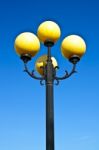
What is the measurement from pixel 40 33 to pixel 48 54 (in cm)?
48

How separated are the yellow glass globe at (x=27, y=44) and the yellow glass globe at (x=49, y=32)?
0.48 feet

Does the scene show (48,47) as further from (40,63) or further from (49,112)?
(49,112)

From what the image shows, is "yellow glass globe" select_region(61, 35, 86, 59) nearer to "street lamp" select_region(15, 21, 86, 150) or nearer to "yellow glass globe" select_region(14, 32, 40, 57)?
"street lamp" select_region(15, 21, 86, 150)

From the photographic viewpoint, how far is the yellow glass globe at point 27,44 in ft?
27.4

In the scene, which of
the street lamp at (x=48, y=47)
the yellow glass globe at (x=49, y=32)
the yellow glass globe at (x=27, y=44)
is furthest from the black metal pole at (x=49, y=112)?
the yellow glass globe at (x=49, y=32)

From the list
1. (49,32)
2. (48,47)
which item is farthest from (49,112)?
(49,32)

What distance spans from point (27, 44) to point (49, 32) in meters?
0.47

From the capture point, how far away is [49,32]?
8383 mm

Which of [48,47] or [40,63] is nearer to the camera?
[48,47]

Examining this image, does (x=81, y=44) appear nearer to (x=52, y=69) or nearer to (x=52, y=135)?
(x=52, y=69)

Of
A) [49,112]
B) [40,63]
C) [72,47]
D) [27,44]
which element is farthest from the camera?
[40,63]

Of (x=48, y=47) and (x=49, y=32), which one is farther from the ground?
(x=49, y=32)

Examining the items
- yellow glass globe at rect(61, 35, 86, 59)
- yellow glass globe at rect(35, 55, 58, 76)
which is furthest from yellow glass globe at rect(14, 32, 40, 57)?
yellow glass globe at rect(61, 35, 86, 59)

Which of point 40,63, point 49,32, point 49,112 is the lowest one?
point 49,112
